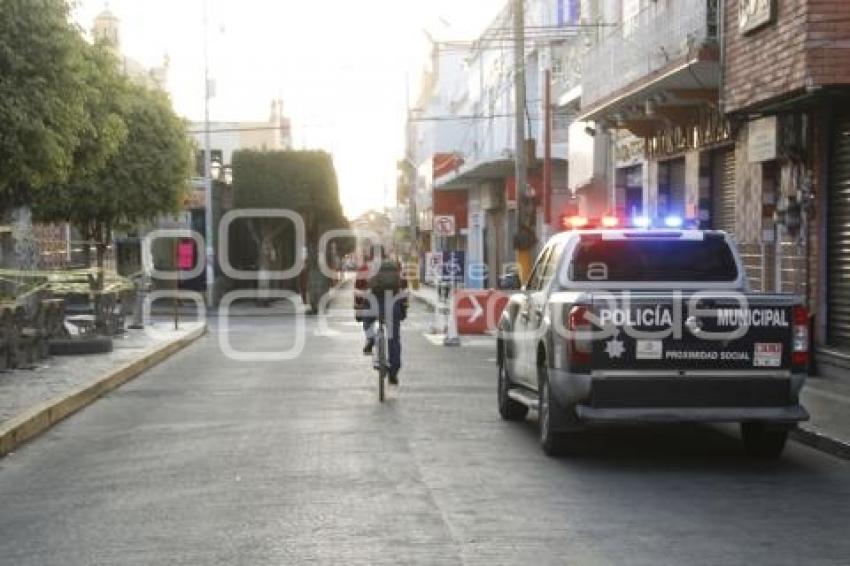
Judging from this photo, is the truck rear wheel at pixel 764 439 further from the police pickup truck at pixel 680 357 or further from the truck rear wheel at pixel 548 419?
the truck rear wheel at pixel 548 419

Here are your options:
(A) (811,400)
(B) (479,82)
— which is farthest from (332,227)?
(A) (811,400)

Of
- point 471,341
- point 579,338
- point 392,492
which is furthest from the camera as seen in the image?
point 471,341

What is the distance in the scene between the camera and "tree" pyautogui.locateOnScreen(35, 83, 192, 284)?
90.3 ft

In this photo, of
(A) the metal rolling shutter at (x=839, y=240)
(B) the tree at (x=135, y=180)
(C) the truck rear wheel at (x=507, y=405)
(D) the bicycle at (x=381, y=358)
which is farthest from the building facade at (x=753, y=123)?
(B) the tree at (x=135, y=180)

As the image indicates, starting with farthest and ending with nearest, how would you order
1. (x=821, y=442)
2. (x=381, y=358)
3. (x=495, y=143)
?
(x=495, y=143) < (x=381, y=358) < (x=821, y=442)

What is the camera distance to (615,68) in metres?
22.8

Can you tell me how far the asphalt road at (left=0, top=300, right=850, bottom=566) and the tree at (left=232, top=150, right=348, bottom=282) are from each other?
1233 inches

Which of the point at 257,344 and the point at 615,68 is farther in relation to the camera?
the point at 257,344

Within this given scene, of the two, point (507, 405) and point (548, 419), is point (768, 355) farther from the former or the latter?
point (507, 405)

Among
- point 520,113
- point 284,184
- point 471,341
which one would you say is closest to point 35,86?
point 471,341

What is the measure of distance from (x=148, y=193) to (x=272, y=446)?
1871cm

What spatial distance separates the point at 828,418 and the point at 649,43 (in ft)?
32.7

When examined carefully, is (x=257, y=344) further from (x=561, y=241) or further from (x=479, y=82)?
(x=479, y=82)

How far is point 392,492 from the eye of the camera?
8688 mm
